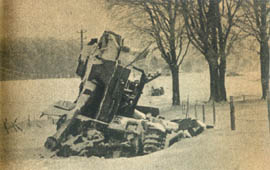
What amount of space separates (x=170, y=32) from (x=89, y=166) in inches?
70.1

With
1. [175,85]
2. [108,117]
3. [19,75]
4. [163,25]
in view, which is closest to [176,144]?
[175,85]

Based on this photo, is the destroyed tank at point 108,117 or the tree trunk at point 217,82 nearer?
the destroyed tank at point 108,117

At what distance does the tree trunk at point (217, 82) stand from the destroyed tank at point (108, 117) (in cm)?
49

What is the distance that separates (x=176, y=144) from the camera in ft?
11.4

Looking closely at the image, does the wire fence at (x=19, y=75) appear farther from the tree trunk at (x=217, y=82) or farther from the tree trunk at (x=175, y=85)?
the tree trunk at (x=217, y=82)

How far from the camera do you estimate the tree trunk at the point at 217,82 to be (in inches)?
143

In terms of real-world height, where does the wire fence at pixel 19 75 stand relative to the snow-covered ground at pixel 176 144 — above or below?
above

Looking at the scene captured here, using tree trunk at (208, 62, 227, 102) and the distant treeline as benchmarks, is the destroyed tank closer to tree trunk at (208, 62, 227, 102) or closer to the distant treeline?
the distant treeline

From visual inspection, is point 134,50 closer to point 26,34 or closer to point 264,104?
point 26,34

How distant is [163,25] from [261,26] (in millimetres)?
1180

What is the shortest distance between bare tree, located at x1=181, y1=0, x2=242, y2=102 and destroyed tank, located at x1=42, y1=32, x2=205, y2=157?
0.61 meters

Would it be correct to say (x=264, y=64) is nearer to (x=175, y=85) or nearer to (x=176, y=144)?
(x=175, y=85)

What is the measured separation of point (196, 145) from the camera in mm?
3488

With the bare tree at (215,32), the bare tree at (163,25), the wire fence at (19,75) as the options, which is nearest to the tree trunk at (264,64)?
the bare tree at (215,32)
